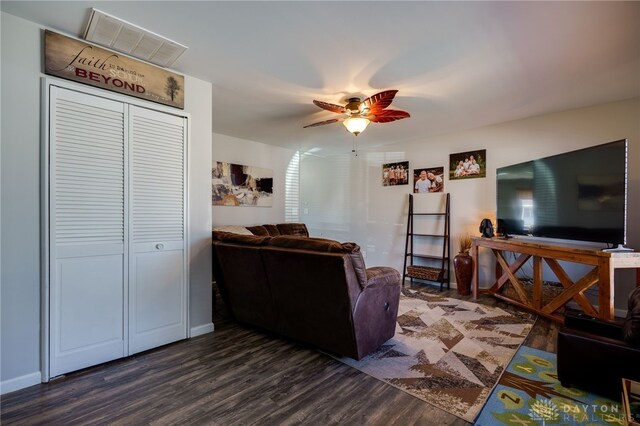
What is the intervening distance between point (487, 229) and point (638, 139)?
1.87 m

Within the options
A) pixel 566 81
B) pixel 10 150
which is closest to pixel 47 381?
pixel 10 150

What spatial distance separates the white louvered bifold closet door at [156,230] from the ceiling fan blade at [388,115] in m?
1.99

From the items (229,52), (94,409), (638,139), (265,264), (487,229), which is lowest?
(94,409)

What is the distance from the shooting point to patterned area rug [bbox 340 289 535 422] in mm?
1979

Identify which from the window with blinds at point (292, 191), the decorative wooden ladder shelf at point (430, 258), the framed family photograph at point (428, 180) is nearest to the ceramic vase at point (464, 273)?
the decorative wooden ladder shelf at point (430, 258)

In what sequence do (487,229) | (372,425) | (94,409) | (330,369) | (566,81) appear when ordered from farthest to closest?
(487,229)
(566,81)
(330,369)
(94,409)
(372,425)

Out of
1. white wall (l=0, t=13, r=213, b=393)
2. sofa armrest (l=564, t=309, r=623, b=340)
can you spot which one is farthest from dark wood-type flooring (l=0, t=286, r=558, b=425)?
sofa armrest (l=564, t=309, r=623, b=340)

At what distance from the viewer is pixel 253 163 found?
546cm

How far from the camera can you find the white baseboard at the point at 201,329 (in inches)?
112

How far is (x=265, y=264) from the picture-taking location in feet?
8.47

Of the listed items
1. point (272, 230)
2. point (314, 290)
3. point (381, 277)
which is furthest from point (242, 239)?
point (272, 230)

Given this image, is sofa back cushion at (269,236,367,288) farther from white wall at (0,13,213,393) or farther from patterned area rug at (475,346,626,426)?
white wall at (0,13,213,393)

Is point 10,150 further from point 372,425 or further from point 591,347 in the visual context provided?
point 591,347

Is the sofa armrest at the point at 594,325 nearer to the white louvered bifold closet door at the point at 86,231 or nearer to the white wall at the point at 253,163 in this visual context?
the white louvered bifold closet door at the point at 86,231
